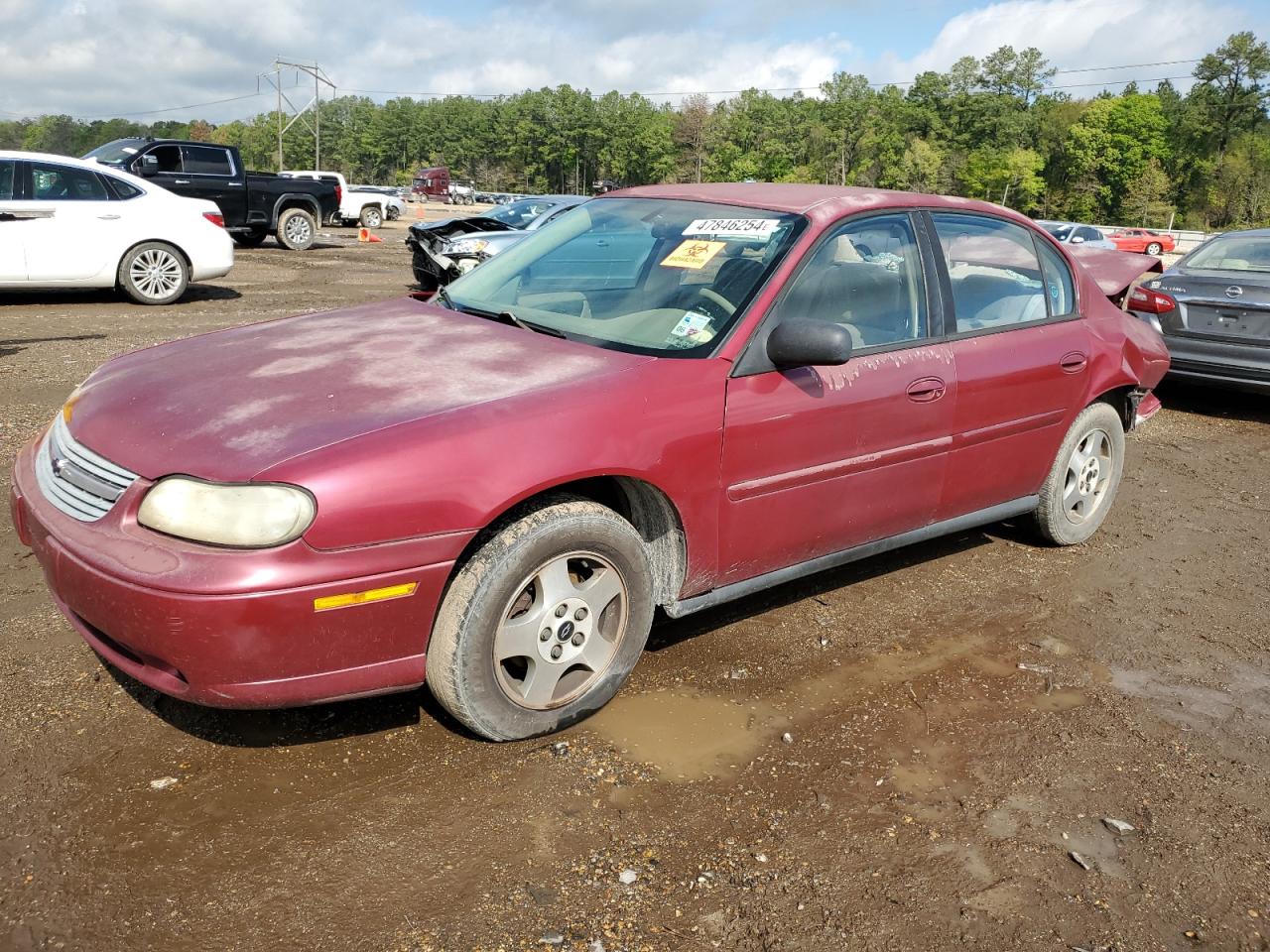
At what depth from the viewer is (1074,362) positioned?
454 centimetres

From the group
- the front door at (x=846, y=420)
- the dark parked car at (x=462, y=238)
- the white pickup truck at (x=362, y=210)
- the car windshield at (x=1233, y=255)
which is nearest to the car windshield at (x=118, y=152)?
the dark parked car at (x=462, y=238)

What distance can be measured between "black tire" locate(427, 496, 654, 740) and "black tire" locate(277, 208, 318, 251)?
1785 centimetres

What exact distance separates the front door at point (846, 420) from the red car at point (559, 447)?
12 mm

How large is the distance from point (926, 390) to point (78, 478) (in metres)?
2.87

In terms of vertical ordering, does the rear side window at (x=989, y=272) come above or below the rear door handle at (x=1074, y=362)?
above

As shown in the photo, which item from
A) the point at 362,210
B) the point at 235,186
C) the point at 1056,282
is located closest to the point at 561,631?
the point at 1056,282

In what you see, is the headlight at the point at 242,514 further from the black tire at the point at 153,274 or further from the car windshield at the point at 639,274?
the black tire at the point at 153,274

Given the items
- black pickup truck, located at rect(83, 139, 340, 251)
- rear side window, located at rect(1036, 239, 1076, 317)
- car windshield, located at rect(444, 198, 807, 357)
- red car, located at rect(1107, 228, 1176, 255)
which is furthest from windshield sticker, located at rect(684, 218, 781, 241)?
red car, located at rect(1107, 228, 1176, 255)

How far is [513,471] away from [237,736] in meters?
1.21

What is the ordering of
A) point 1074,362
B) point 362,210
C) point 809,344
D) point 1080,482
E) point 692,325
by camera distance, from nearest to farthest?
point 809,344
point 692,325
point 1074,362
point 1080,482
point 362,210

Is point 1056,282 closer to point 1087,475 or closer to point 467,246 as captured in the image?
point 1087,475

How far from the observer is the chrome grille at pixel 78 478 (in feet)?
9.01

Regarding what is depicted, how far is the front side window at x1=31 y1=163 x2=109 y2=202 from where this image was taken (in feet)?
32.6

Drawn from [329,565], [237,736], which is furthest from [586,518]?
[237,736]
